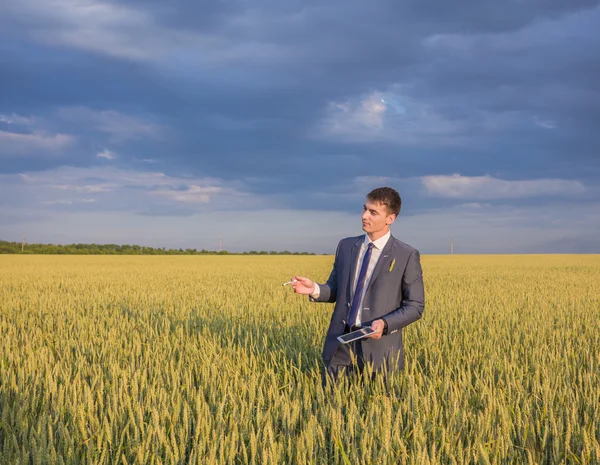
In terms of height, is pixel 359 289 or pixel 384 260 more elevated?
pixel 384 260

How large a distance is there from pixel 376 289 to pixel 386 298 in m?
0.10

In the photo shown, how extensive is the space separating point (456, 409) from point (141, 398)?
2241 millimetres

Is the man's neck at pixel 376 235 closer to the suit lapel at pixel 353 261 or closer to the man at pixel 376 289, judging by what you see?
the man at pixel 376 289

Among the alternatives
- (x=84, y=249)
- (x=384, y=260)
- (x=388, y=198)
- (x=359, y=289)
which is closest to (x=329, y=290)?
(x=359, y=289)

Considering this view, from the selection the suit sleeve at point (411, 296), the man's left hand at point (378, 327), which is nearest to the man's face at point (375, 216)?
the suit sleeve at point (411, 296)

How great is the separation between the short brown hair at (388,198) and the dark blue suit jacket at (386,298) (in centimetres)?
29

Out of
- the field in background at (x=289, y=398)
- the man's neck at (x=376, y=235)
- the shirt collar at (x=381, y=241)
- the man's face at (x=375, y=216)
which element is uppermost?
the man's face at (x=375, y=216)

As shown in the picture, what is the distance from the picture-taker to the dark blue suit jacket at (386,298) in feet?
12.8

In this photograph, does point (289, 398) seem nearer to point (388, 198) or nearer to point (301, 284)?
point (301, 284)

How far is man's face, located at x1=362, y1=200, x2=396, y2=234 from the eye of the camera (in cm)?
375

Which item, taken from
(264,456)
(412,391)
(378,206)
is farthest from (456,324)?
(264,456)

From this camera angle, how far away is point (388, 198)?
12.3ft

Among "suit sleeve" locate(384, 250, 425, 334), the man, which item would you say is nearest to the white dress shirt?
the man

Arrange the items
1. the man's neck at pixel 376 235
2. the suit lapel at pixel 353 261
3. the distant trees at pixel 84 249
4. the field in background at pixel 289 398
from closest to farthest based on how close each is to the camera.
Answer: the field in background at pixel 289 398 → the man's neck at pixel 376 235 → the suit lapel at pixel 353 261 → the distant trees at pixel 84 249
